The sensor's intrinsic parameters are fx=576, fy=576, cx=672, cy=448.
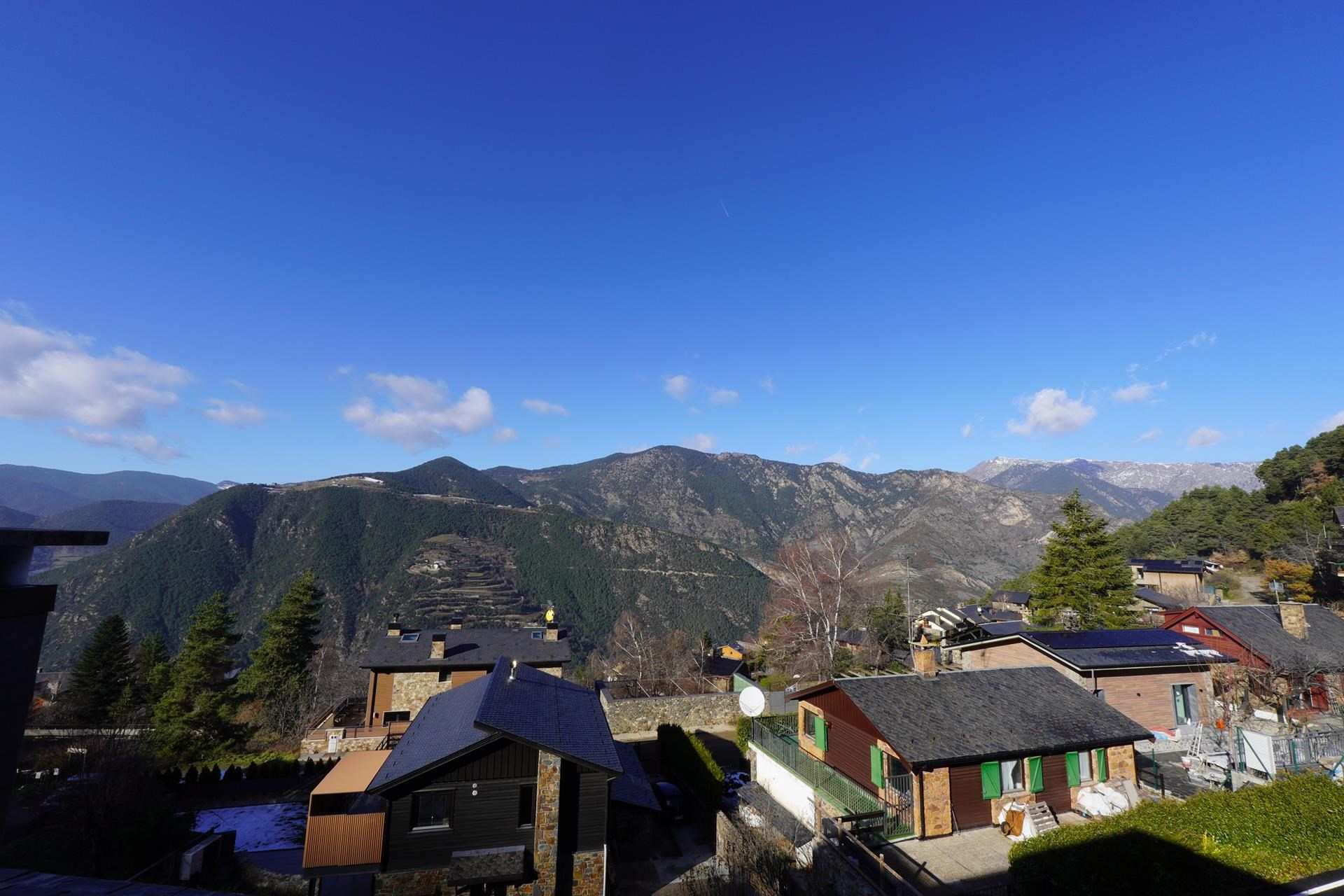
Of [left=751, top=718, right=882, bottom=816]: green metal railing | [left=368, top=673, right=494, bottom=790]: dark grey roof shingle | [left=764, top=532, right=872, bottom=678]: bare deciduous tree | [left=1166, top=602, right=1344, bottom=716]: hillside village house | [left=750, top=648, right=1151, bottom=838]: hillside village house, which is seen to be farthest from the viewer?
[left=764, top=532, right=872, bottom=678]: bare deciduous tree

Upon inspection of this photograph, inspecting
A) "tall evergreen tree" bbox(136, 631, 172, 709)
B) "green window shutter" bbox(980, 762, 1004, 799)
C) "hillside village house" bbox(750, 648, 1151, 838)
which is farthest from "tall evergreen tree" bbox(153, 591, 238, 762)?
"green window shutter" bbox(980, 762, 1004, 799)

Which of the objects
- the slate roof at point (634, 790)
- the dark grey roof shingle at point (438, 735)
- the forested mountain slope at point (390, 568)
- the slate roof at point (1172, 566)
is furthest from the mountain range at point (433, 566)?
the dark grey roof shingle at point (438, 735)

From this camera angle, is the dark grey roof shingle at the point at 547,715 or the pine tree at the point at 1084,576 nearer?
the dark grey roof shingle at the point at 547,715

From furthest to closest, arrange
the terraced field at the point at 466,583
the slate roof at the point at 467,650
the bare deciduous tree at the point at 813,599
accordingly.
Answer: the terraced field at the point at 466,583 → the bare deciduous tree at the point at 813,599 → the slate roof at the point at 467,650

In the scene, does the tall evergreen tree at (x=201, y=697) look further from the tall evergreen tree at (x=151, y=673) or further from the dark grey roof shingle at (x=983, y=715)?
the dark grey roof shingle at (x=983, y=715)

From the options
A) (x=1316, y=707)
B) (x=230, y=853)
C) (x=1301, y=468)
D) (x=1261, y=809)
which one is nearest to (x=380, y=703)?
(x=230, y=853)

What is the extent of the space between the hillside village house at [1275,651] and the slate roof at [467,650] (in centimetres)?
3537

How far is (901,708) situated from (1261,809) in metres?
8.09

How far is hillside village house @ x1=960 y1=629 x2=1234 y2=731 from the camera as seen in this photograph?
23562 mm

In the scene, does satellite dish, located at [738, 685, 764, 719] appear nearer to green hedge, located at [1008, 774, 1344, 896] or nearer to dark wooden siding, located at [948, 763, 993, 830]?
dark wooden siding, located at [948, 763, 993, 830]

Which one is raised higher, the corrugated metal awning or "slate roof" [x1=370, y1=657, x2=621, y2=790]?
"slate roof" [x1=370, y1=657, x2=621, y2=790]

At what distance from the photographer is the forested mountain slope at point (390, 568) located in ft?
347

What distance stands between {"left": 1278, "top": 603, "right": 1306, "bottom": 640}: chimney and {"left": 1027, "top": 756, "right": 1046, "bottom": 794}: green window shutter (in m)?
22.5

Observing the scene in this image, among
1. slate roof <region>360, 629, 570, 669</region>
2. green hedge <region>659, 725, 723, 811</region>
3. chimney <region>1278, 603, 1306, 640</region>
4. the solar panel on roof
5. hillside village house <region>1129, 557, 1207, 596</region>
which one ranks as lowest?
green hedge <region>659, 725, 723, 811</region>
